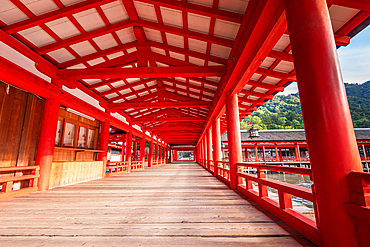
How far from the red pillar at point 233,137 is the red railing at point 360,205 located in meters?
3.04

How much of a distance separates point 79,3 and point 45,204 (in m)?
3.75

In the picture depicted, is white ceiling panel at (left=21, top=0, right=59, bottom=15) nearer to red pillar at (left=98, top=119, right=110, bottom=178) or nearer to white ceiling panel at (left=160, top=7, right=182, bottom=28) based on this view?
white ceiling panel at (left=160, top=7, right=182, bottom=28)

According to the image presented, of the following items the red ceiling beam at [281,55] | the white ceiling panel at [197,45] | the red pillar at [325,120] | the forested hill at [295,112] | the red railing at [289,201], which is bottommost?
the red railing at [289,201]

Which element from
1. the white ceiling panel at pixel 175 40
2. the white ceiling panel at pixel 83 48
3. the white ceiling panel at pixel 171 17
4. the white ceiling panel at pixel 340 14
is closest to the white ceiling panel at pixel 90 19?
the white ceiling panel at pixel 83 48

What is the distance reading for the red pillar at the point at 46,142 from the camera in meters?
4.05

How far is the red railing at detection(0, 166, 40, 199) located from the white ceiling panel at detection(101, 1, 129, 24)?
3800 millimetres

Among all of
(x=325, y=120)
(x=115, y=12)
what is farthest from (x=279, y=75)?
(x=115, y=12)

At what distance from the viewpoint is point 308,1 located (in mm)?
1520

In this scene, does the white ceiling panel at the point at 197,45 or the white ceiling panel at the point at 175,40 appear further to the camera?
the white ceiling panel at the point at 175,40

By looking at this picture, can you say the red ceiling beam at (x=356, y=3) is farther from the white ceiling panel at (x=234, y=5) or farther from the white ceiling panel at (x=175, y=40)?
the white ceiling panel at (x=175, y=40)

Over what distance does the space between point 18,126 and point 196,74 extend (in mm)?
4398

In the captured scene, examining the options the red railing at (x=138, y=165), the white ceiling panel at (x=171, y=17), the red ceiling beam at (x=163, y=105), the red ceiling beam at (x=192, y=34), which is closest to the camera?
the white ceiling panel at (x=171, y=17)

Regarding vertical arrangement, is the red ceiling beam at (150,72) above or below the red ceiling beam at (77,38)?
below

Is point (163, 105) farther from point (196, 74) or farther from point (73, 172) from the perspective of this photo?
point (73, 172)
